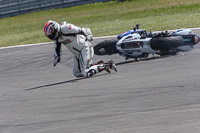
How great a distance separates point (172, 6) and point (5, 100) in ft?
54.5

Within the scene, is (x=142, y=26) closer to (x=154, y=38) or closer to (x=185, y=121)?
(x=154, y=38)

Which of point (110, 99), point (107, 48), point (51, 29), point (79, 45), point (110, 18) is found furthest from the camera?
point (110, 18)

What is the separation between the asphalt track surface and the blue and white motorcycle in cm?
23

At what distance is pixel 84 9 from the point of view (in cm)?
2820

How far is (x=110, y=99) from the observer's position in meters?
6.92

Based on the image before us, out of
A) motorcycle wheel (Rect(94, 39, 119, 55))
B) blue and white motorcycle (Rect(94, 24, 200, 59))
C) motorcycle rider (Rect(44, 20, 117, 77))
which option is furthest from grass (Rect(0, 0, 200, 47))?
motorcycle rider (Rect(44, 20, 117, 77))

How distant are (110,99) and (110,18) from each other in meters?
16.2

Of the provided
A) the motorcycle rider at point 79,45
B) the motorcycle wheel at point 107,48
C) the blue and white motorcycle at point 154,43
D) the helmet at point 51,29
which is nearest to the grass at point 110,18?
the blue and white motorcycle at point 154,43

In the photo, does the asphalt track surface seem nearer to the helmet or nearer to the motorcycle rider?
the motorcycle rider

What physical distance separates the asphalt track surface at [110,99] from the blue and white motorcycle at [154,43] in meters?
0.23

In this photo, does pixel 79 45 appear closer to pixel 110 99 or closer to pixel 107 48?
pixel 107 48

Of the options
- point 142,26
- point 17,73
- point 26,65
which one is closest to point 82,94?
point 17,73

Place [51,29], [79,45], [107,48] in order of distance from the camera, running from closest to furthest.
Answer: [51,29] < [79,45] < [107,48]

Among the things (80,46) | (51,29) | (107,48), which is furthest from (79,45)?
(107,48)
